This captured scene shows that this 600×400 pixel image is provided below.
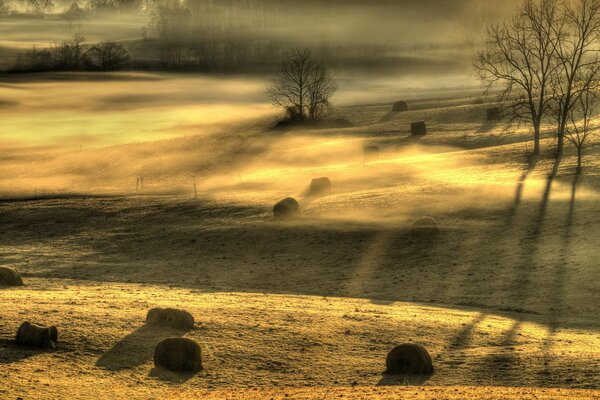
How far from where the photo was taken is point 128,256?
41.5 metres

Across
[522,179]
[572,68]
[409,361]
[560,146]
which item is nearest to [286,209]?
[522,179]

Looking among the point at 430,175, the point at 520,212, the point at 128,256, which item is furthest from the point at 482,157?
the point at 128,256

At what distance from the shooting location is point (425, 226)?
40.3 meters

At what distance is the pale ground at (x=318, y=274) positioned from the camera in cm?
2161

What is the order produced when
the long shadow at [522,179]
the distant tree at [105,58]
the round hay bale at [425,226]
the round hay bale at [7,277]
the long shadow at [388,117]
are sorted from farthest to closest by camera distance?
the distant tree at [105,58] < the long shadow at [388,117] < the long shadow at [522,179] < the round hay bale at [425,226] < the round hay bale at [7,277]

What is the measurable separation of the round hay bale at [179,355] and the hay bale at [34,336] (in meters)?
2.75

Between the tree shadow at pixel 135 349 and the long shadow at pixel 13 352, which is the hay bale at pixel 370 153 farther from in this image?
the long shadow at pixel 13 352

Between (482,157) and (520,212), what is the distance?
18.2 meters

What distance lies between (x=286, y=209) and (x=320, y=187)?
263 inches

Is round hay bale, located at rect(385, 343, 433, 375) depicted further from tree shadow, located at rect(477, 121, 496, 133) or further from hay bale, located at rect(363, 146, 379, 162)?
tree shadow, located at rect(477, 121, 496, 133)

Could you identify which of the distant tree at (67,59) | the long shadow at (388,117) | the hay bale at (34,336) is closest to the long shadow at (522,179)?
the hay bale at (34,336)

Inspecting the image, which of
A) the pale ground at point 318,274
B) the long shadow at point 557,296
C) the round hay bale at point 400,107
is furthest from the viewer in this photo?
the round hay bale at point 400,107

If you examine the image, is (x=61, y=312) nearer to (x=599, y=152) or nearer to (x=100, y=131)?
(x=599, y=152)

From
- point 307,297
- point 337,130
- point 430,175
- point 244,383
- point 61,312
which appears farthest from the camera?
point 337,130
